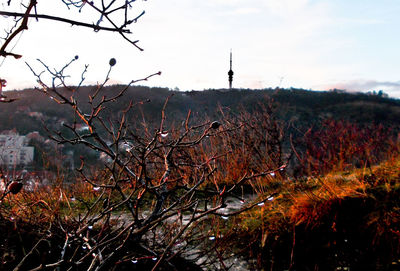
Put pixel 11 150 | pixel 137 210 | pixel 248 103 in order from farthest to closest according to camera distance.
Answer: pixel 248 103 < pixel 11 150 < pixel 137 210

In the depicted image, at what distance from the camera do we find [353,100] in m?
34.2

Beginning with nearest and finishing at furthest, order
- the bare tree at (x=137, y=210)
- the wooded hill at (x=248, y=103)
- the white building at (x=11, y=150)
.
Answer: the bare tree at (x=137, y=210), the white building at (x=11, y=150), the wooded hill at (x=248, y=103)

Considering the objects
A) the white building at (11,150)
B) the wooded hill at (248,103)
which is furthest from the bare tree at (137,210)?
the wooded hill at (248,103)

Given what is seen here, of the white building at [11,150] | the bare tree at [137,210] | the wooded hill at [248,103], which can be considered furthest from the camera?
the wooded hill at [248,103]

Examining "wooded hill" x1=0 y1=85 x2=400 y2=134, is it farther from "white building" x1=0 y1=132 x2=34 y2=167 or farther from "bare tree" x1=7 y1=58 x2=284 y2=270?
"bare tree" x1=7 y1=58 x2=284 y2=270

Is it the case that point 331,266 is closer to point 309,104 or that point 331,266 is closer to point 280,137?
point 280,137

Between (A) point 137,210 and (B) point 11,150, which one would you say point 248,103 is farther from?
(A) point 137,210

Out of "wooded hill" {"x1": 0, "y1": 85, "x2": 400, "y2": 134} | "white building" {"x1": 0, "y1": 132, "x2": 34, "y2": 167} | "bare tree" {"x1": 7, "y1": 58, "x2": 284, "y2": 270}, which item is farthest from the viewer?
"wooded hill" {"x1": 0, "y1": 85, "x2": 400, "y2": 134}

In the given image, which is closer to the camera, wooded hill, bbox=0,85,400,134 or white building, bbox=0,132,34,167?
white building, bbox=0,132,34,167

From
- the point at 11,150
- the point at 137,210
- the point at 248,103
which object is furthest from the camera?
the point at 248,103

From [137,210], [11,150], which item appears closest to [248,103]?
[11,150]

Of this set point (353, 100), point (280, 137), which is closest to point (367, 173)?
point (280, 137)

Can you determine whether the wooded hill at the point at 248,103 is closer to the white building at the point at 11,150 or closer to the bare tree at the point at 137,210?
the white building at the point at 11,150

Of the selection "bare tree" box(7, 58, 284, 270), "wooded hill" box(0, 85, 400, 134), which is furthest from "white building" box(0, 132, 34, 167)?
"wooded hill" box(0, 85, 400, 134)
